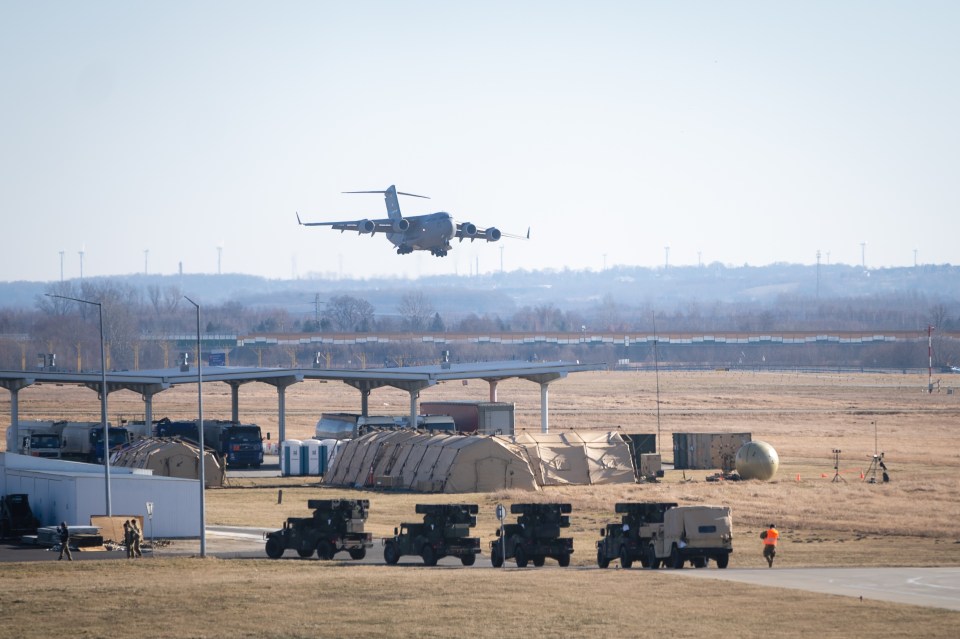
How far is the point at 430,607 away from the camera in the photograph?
26375 mm

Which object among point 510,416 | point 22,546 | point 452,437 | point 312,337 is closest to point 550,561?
point 22,546

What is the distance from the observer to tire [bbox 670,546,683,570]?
31516 mm

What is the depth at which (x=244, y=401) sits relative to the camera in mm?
122812

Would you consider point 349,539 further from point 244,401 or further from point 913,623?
point 244,401

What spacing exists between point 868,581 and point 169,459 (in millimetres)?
31641

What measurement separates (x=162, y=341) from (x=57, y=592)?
147108mm

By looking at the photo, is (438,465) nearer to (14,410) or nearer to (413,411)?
(413,411)

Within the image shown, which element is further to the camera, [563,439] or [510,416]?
[510,416]

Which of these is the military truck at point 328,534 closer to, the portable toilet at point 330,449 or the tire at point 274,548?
the tire at point 274,548

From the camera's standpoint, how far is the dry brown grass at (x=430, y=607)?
2423cm

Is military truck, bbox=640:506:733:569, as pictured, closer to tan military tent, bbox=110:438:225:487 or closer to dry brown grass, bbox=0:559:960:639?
dry brown grass, bbox=0:559:960:639

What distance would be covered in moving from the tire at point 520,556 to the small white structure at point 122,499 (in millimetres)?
12045

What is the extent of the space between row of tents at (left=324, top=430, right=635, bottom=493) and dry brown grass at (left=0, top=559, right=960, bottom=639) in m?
20.5

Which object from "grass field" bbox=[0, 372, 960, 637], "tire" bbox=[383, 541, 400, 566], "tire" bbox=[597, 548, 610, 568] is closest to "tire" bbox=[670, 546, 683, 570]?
"grass field" bbox=[0, 372, 960, 637]
